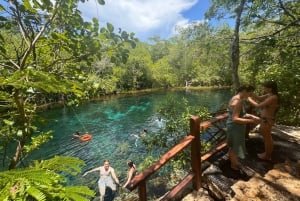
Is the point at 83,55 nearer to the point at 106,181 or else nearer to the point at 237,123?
the point at 237,123

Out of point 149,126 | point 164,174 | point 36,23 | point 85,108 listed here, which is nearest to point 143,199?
point 36,23

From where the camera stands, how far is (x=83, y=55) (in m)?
3.00

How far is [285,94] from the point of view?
8.85m

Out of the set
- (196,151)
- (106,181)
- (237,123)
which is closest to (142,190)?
(196,151)

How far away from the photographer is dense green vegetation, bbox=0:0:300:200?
1972 millimetres

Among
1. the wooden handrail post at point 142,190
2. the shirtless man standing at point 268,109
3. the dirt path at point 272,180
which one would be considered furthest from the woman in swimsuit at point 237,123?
the wooden handrail post at point 142,190

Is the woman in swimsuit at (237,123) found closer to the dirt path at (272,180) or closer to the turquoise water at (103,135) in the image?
the dirt path at (272,180)

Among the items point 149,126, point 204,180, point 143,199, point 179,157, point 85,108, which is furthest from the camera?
point 85,108

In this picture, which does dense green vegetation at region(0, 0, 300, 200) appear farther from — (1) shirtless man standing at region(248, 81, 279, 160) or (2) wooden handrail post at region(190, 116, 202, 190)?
(1) shirtless man standing at region(248, 81, 279, 160)

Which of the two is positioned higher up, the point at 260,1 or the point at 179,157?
the point at 260,1

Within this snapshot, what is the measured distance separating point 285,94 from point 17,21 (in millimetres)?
9051

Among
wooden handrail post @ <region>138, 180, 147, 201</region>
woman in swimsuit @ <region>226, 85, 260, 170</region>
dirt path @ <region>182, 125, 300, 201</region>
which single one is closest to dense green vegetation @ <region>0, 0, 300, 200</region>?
wooden handrail post @ <region>138, 180, 147, 201</region>

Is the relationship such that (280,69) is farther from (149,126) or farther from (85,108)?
(85,108)

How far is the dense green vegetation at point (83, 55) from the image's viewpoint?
1.97 meters
